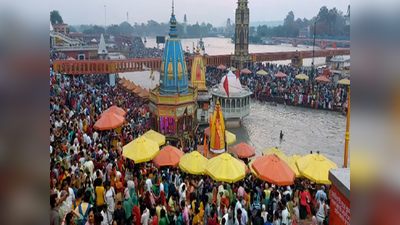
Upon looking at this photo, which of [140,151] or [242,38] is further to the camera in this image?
[242,38]

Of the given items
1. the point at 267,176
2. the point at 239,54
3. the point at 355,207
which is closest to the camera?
the point at 355,207

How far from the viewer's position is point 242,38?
112ft

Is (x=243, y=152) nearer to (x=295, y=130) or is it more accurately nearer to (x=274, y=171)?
(x=274, y=171)

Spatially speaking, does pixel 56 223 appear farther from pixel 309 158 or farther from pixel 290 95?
pixel 290 95

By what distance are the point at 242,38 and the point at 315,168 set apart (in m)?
26.8

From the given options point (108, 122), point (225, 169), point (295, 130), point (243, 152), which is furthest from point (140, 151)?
point (295, 130)

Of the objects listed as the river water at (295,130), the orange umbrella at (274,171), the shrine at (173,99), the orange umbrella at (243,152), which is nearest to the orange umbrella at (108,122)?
the shrine at (173,99)

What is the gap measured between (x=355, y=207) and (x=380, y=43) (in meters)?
0.69

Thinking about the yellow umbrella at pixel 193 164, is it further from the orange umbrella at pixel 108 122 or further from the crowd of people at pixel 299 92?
the crowd of people at pixel 299 92

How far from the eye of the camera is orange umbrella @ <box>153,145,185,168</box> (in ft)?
31.4

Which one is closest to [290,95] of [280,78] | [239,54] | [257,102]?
[257,102]

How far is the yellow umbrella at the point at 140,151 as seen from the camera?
9375 millimetres

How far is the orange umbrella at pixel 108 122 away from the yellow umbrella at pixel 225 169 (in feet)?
13.9

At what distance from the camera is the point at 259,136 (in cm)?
1656
